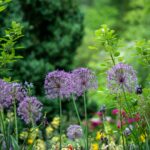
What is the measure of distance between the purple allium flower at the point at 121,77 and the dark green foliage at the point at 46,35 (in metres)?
3.87

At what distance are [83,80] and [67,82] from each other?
0.14 meters

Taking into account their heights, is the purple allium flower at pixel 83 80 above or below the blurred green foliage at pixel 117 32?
below

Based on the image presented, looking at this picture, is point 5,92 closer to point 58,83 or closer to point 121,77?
point 58,83

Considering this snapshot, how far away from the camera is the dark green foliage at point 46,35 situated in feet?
22.7

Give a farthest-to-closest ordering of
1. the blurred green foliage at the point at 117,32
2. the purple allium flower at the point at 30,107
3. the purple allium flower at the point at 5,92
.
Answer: the blurred green foliage at the point at 117,32, the purple allium flower at the point at 30,107, the purple allium flower at the point at 5,92

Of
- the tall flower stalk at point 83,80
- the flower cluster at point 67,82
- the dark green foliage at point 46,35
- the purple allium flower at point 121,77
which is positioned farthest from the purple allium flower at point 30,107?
the dark green foliage at point 46,35

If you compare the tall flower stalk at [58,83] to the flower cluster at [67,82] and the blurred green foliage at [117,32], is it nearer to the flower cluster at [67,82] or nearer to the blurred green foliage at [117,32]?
the flower cluster at [67,82]

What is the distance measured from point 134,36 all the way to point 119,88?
1444cm

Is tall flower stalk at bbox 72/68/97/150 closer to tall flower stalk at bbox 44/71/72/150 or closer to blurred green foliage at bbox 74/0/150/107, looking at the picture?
tall flower stalk at bbox 44/71/72/150

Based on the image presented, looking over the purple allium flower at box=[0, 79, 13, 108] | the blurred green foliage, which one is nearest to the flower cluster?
the purple allium flower at box=[0, 79, 13, 108]

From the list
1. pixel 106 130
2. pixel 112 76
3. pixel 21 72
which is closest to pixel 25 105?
pixel 112 76

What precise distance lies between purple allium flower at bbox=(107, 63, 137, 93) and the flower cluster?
126 millimetres

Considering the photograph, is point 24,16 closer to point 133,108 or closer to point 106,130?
point 106,130

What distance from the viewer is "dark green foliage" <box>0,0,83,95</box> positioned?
6.92 metres
